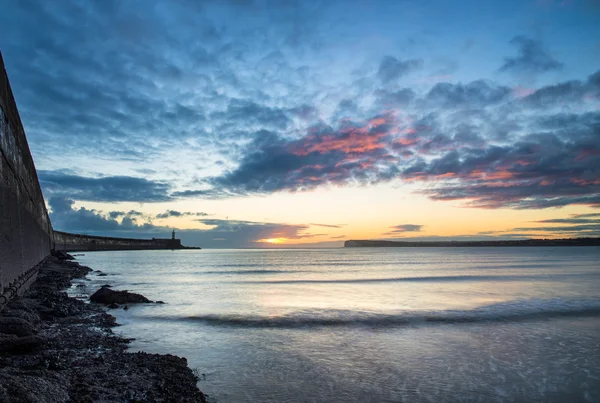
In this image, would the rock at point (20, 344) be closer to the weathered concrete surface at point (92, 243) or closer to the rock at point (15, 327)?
the rock at point (15, 327)

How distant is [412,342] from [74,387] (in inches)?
306

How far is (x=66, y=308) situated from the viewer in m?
12.8

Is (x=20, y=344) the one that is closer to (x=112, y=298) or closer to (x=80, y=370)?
(x=80, y=370)

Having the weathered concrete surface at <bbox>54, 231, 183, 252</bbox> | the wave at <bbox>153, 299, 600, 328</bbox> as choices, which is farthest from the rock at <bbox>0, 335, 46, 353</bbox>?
the weathered concrete surface at <bbox>54, 231, 183, 252</bbox>

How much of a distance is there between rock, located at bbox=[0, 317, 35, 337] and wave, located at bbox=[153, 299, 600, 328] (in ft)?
19.6

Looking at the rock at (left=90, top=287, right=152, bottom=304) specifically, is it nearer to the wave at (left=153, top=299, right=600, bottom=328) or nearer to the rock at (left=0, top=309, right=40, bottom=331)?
the wave at (left=153, top=299, right=600, bottom=328)

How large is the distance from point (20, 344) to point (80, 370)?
1.24 m

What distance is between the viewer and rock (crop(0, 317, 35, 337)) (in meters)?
7.04

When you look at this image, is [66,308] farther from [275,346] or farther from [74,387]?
[74,387]

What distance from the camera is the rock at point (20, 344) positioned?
6.38 m

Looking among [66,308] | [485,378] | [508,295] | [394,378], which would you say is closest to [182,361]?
[394,378]

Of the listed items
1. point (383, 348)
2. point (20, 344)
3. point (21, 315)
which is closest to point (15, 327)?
point (20, 344)

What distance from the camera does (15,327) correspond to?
286 inches

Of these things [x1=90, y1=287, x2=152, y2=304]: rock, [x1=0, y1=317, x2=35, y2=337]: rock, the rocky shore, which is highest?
[x1=0, y1=317, x2=35, y2=337]: rock
